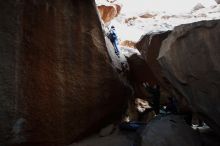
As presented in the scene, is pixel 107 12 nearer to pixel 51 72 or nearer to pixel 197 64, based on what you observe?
pixel 51 72

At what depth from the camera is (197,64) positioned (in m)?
8.64

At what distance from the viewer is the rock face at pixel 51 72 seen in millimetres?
9500

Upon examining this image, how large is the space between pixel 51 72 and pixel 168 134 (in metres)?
4.12

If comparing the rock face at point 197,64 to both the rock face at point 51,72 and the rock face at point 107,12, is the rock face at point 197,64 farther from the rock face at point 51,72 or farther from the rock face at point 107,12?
the rock face at point 107,12

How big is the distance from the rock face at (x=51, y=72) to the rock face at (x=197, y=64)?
99.0 inches

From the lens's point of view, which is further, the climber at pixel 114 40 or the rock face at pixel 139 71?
the rock face at pixel 139 71

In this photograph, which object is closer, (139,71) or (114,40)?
(114,40)

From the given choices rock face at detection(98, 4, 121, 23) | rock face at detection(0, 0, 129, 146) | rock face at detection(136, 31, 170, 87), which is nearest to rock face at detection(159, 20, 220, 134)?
rock face at detection(0, 0, 129, 146)

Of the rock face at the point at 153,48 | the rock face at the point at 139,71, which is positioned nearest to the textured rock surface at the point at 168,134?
the rock face at the point at 153,48

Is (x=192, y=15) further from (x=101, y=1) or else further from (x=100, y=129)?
(x=100, y=129)

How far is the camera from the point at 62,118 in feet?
33.6

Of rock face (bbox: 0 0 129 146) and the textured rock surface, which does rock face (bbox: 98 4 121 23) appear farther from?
the textured rock surface

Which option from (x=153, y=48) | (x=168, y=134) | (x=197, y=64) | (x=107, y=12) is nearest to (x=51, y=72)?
(x=168, y=134)

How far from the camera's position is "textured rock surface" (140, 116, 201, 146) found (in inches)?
354
